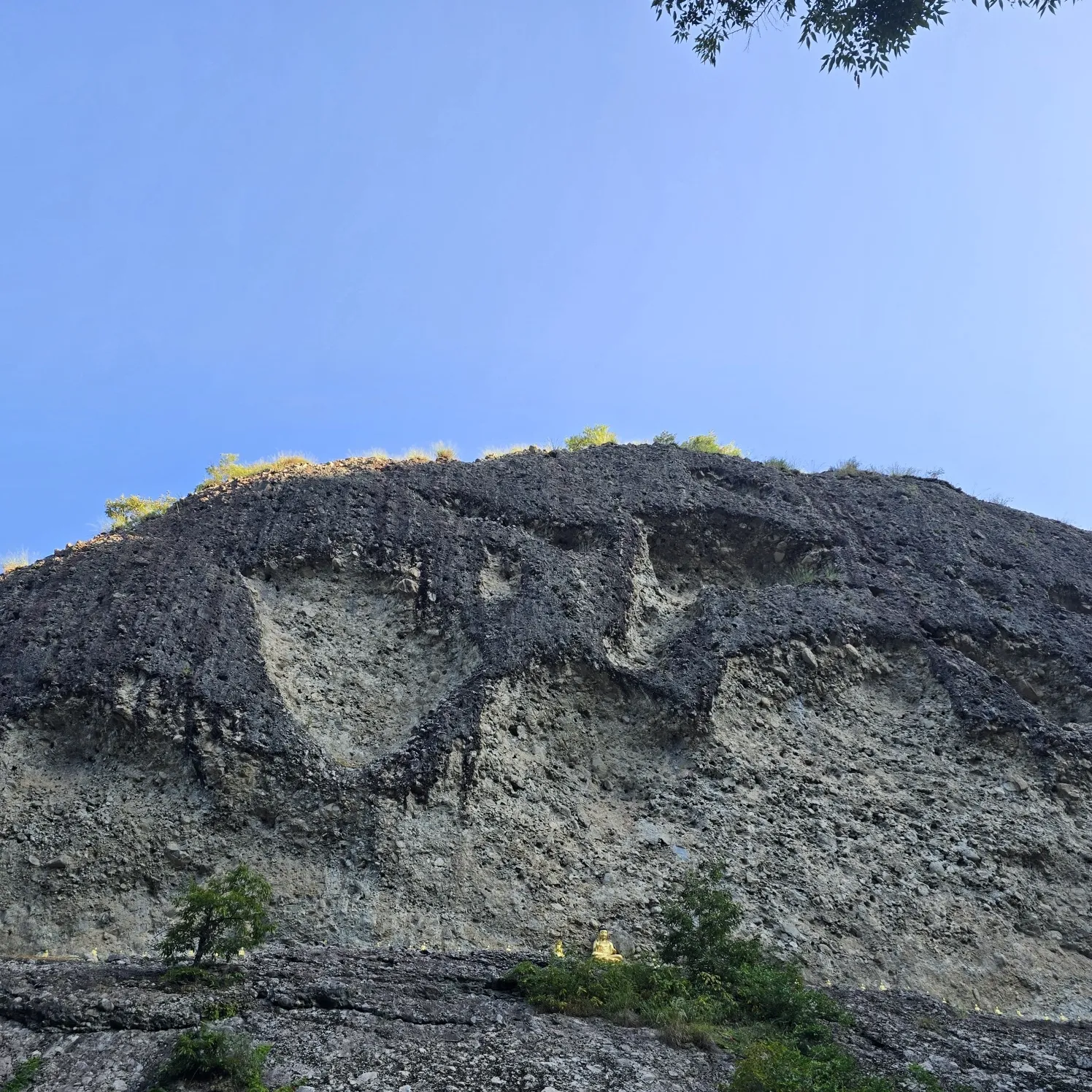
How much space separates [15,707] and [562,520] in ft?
25.3

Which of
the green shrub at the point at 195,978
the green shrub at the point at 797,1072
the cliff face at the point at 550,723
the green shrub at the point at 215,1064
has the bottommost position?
the green shrub at the point at 215,1064

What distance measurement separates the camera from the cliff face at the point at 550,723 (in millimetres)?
11617

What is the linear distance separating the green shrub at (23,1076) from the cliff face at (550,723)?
131 inches

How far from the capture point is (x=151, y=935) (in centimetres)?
1077

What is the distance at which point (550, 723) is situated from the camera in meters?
13.7

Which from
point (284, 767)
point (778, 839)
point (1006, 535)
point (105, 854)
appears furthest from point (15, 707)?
point (1006, 535)

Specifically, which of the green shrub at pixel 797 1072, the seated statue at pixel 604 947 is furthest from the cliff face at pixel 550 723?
the green shrub at pixel 797 1072

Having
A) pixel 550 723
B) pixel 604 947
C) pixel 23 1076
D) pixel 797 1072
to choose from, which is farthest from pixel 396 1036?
pixel 550 723

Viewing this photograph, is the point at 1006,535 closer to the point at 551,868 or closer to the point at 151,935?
the point at 551,868

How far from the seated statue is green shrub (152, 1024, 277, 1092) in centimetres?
439

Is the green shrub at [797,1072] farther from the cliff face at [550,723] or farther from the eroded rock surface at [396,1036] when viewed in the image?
the cliff face at [550,723]

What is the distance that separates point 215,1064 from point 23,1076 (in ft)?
4.00

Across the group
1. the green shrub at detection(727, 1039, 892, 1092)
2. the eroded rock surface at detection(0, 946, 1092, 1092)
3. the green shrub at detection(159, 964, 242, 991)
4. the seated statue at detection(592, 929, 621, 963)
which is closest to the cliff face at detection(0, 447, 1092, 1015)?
the seated statue at detection(592, 929, 621, 963)

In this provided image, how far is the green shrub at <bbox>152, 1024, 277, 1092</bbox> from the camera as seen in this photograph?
7.31 meters
